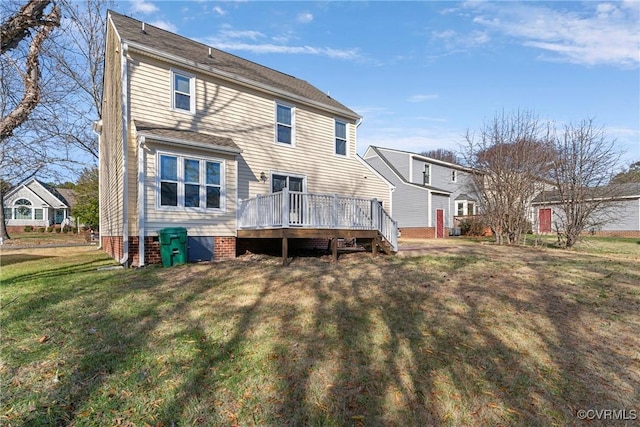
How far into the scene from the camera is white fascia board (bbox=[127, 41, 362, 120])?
Result: 30.9 ft

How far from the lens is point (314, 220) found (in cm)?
934

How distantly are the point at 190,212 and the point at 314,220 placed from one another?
3559 millimetres

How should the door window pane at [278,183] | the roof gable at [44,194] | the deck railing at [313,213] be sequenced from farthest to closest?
the roof gable at [44,194], the door window pane at [278,183], the deck railing at [313,213]

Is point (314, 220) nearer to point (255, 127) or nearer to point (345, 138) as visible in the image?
point (255, 127)

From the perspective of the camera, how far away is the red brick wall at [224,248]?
1028 cm

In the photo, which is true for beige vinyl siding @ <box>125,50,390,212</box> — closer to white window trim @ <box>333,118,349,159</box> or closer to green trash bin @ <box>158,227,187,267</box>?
white window trim @ <box>333,118,349,159</box>

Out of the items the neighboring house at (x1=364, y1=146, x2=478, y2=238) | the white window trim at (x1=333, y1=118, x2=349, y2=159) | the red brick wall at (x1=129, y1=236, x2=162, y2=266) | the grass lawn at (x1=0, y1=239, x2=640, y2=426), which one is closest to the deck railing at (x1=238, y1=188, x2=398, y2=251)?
the red brick wall at (x1=129, y1=236, x2=162, y2=266)

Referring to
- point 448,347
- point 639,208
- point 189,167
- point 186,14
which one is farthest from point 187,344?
point 639,208

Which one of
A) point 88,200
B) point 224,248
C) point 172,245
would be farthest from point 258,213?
point 88,200

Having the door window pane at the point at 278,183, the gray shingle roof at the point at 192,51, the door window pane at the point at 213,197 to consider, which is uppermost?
the gray shingle roof at the point at 192,51

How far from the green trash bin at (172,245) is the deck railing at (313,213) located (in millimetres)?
1969

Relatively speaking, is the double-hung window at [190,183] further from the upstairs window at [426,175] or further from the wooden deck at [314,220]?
the upstairs window at [426,175]

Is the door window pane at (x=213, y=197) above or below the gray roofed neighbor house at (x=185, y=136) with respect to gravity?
below

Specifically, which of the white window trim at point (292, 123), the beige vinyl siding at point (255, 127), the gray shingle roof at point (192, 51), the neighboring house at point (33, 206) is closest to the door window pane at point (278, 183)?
the beige vinyl siding at point (255, 127)
